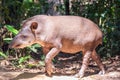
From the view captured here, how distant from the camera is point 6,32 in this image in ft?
28.8

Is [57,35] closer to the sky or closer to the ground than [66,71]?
closer to the sky

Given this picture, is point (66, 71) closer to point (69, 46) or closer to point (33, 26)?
point (69, 46)

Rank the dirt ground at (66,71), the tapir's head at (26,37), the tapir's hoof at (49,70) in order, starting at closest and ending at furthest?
the tapir's head at (26,37) < the tapir's hoof at (49,70) < the dirt ground at (66,71)

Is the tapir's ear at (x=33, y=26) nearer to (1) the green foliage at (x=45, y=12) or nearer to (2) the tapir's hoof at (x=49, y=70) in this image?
(2) the tapir's hoof at (x=49, y=70)

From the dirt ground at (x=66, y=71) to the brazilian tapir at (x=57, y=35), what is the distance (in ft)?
0.81

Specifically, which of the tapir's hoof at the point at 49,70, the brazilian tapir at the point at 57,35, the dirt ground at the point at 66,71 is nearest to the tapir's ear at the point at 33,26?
the brazilian tapir at the point at 57,35

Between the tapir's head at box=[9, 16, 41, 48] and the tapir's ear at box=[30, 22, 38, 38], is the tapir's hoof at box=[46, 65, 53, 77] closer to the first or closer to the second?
the tapir's head at box=[9, 16, 41, 48]

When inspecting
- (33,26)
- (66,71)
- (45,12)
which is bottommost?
(66,71)

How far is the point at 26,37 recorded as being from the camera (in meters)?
5.66

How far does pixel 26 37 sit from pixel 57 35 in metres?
0.50

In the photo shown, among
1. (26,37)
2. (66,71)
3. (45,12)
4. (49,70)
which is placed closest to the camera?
(26,37)

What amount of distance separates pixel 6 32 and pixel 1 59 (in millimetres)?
1017

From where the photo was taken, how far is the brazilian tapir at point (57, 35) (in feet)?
18.5

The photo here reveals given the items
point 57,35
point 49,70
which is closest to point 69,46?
point 57,35
